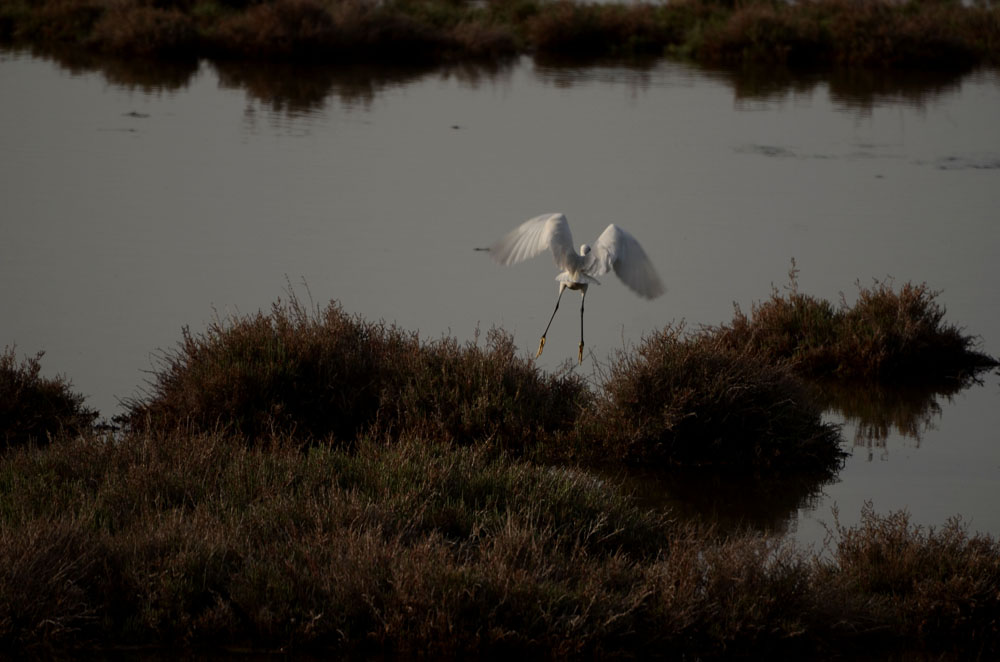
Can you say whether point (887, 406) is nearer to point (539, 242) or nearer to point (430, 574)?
point (539, 242)

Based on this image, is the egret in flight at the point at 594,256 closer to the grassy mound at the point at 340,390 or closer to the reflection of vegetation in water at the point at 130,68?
the grassy mound at the point at 340,390

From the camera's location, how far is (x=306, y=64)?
23.3 metres

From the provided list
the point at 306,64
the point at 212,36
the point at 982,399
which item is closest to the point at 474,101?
the point at 306,64

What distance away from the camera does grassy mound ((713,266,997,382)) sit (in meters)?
9.32

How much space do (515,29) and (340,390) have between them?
2216 centimetres

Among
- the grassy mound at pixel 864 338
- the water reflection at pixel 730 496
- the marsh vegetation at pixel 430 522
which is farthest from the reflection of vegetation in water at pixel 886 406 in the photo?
the water reflection at pixel 730 496

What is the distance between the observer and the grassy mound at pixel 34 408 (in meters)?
7.12

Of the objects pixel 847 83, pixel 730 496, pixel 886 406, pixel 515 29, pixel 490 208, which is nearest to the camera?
pixel 730 496

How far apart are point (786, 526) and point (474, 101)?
1488 centimetres

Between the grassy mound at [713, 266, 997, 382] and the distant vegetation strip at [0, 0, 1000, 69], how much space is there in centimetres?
1533

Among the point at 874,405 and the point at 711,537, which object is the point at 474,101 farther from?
the point at 711,537

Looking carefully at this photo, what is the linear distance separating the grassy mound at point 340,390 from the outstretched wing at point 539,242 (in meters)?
0.88

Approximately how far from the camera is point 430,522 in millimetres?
5820

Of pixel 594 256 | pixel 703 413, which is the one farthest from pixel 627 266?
pixel 703 413
